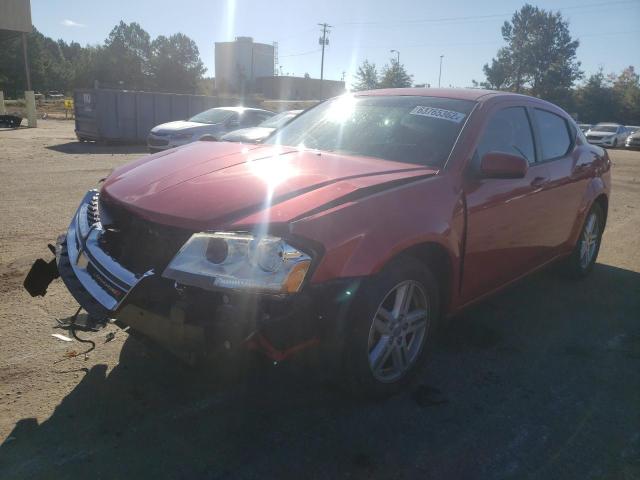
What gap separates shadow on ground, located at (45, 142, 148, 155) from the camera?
51.9ft

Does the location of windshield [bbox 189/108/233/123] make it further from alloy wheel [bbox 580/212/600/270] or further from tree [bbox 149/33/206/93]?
tree [bbox 149/33/206/93]

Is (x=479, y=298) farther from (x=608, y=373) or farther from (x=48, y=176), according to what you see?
(x=48, y=176)

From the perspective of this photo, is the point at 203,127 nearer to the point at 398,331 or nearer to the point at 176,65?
the point at 398,331

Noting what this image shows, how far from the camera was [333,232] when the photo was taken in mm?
2377

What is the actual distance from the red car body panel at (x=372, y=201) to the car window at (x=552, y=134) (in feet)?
0.35

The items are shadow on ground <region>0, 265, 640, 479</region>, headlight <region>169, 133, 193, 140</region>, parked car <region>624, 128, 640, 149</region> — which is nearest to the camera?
shadow on ground <region>0, 265, 640, 479</region>

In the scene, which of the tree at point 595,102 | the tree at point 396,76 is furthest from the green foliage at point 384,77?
the tree at point 595,102

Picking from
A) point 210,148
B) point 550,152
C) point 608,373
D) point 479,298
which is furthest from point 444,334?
point 210,148

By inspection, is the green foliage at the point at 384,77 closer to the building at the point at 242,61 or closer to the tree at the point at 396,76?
the tree at the point at 396,76

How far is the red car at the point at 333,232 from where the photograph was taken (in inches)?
88.9

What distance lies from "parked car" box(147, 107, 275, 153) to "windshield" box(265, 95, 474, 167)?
10.1 m

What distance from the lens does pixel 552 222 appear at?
4195 mm

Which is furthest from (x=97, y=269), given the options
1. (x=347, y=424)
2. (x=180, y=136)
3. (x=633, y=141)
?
(x=633, y=141)

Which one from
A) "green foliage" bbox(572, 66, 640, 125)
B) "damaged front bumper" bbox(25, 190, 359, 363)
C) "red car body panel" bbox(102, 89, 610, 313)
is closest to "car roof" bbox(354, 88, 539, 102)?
"red car body panel" bbox(102, 89, 610, 313)
